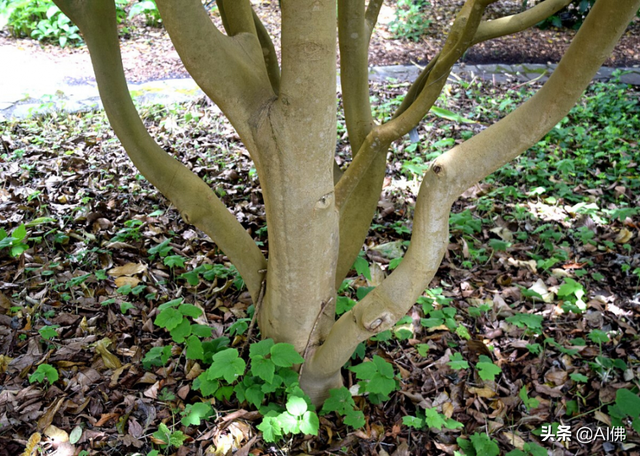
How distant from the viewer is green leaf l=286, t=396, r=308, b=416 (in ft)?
6.43

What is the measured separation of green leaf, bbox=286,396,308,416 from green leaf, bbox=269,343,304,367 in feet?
0.45

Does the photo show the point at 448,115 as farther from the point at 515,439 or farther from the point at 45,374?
the point at 45,374

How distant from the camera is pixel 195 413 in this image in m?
2.09

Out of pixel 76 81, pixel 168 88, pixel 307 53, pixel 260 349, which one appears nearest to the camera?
pixel 307 53

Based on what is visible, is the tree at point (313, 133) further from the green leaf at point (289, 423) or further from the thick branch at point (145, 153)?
the green leaf at point (289, 423)

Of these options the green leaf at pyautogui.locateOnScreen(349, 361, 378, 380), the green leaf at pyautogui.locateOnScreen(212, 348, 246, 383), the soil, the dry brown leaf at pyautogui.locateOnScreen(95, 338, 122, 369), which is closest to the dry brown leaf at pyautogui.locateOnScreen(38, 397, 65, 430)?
the dry brown leaf at pyautogui.locateOnScreen(95, 338, 122, 369)

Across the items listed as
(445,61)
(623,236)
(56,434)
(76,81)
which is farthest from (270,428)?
(76,81)

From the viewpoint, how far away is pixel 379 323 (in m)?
1.93

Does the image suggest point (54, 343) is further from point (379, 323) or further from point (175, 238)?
point (379, 323)

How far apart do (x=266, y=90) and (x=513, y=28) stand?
36.8 inches

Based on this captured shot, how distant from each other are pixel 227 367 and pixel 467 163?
1.18 metres

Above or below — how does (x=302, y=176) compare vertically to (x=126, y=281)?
above

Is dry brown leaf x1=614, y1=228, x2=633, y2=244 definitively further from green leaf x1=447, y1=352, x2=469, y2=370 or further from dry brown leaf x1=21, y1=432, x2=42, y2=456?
dry brown leaf x1=21, y1=432, x2=42, y2=456

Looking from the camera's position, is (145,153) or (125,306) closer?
(145,153)
